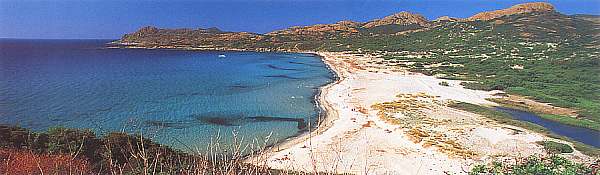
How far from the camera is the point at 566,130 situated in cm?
2098

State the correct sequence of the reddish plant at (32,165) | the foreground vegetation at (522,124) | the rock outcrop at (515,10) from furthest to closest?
the rock outcrop at (515,10) < the foreground vegetation at (522,124) < the reddish plant at (32,165)

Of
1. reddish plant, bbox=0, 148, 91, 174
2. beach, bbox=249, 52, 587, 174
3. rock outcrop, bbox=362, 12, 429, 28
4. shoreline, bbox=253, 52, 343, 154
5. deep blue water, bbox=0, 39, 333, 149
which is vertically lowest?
deep blue water, bbox=0, 39, 333, 149

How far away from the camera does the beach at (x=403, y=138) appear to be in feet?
48.2

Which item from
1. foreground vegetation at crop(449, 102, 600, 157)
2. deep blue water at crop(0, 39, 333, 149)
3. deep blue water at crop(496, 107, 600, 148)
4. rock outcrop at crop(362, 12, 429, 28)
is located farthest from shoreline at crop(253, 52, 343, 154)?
rock outcrop at crop(362, 12, 429, 28)

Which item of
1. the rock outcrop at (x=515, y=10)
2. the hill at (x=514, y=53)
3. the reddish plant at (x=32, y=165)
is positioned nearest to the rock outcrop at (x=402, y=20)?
the rock outcrop at (x=515, y=10)

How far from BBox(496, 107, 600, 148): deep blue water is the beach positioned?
2135 millimetres

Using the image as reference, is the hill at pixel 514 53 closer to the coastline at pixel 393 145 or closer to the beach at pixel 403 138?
the beach at pixel 403 138

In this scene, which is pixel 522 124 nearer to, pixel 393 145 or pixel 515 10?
pixel 393 145

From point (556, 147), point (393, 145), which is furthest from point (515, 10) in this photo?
point (393, 145)

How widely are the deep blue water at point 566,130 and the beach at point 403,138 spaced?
2135mm

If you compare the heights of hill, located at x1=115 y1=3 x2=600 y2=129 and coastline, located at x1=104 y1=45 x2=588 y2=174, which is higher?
hill, located at x1=115 y1=3 x2=600 y2=129

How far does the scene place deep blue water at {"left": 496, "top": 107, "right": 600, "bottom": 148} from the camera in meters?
19.2

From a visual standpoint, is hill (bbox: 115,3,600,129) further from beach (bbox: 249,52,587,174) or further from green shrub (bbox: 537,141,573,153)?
green shrub (bbox: 537,141,573,153)

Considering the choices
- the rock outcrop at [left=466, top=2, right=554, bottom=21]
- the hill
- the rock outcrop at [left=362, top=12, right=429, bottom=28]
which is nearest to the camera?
the hill
